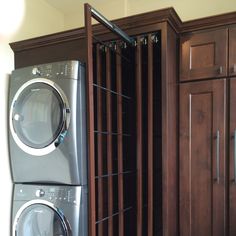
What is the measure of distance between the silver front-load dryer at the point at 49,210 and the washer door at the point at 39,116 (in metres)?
0.29

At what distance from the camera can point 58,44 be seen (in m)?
2.22

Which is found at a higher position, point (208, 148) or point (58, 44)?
point (58, 44)

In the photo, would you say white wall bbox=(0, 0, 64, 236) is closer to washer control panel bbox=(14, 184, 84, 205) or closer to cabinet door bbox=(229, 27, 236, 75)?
washer control panel bbox=(14, 184, 84, 205)

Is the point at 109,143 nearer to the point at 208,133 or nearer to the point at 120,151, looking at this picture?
the point at 120,151

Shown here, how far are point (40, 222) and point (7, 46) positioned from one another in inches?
56.6

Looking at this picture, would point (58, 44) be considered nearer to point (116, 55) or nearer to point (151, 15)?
point (116, 55)

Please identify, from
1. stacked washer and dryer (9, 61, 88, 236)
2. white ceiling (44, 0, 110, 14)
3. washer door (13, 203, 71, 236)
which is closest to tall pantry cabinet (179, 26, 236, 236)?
stacked washer and dryer (9, 61, 88, 236)

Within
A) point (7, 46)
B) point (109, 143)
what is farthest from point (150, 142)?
point (7, 46)

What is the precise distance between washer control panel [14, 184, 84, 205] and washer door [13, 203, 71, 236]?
6 cm

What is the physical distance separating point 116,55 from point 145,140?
67 centimetres

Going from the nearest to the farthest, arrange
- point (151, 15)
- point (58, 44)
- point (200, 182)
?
point (151, 15)
point (200, 182)
point (58, 44)

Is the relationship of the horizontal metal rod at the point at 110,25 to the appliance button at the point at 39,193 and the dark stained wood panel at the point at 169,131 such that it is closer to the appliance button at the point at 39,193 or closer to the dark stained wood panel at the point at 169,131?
the dark stained wood panel at the point at 169,131

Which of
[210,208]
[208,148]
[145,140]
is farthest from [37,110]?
[210,208]

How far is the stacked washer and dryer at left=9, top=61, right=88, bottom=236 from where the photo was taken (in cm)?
185
